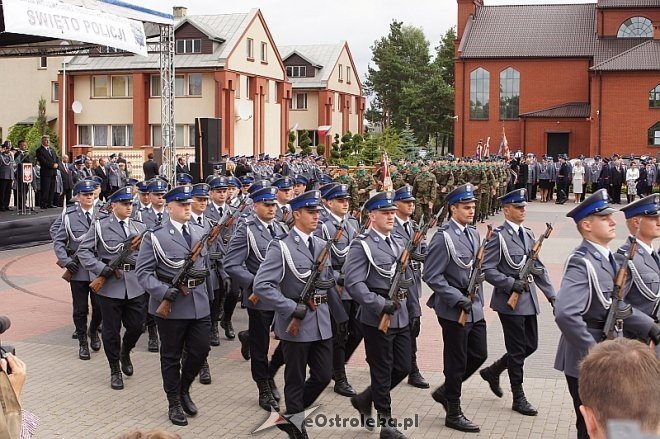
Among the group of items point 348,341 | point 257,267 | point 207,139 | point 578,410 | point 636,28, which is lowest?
point 348,341

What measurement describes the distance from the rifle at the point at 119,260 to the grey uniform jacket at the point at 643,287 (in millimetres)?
5292

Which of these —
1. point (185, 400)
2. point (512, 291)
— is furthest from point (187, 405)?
point (512, 291)

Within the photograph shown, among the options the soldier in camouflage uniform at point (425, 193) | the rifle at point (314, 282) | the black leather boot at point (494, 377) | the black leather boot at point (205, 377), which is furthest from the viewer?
the soldier in camouflage uniform at point (425, 193)

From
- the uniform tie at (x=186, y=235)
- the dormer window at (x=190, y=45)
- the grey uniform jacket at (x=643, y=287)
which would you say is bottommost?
the grey uniform jacket at (x=643, y=287)

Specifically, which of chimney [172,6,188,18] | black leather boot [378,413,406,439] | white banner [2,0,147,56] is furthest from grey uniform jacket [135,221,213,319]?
chimney [172,6,188,18]

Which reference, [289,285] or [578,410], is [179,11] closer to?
[289,285]

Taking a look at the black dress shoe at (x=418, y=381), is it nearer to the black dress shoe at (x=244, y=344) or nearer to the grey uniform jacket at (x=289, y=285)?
the black dress shoe at (x=244, y=344)

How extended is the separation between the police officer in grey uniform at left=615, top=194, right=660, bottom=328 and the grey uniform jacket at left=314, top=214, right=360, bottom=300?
331cm

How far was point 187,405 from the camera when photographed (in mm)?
8438


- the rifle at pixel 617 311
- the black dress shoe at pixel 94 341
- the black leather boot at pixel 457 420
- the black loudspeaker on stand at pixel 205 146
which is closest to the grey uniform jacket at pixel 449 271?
the black leather boot at pixel 457 420

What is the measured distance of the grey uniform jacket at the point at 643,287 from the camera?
6527mm

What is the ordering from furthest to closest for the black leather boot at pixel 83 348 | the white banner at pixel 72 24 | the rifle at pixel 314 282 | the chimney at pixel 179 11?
the chimney at pixel 179 11 → the white banner at pixel 72 24 → the black leather boot at pixel 83 348 → the rifle at pixel 314 282

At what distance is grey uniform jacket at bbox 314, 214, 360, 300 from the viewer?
981 centimetres

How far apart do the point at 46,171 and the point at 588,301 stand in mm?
21667
